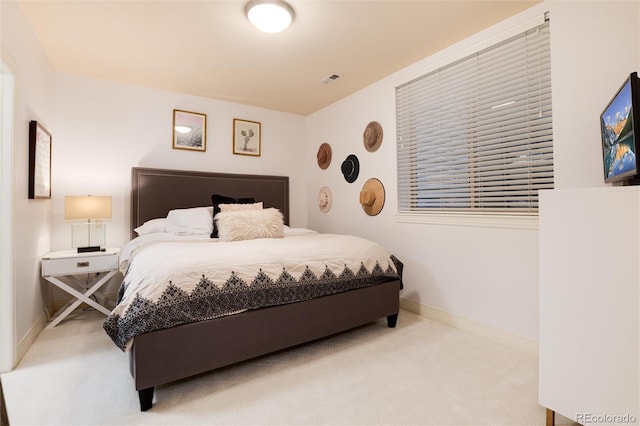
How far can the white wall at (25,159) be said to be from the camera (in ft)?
6.67

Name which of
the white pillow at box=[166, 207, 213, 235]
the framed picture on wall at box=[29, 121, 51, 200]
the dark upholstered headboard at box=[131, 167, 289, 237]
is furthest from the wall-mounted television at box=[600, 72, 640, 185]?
the framed picture on wall at box=[29, 121, 51, 200]

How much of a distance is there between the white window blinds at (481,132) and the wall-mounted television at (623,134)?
22.6 inches

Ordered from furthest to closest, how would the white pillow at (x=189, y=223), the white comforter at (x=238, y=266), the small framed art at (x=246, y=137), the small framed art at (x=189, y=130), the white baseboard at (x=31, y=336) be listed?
the small framed art at (x=246, y=137)
the small framed art at (x=189, y=130)
the white pillow at (x=189, y=223)
the white baseboard at (x=31, y=336)
the white comforter at (x=238, y=266)

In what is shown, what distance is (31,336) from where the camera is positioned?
236cm

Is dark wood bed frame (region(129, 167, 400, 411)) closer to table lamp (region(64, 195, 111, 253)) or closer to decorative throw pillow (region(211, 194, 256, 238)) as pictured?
table lamp (region(64, 195, 111, 253))

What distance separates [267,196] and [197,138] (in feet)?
3.91

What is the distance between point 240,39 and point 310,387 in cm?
271

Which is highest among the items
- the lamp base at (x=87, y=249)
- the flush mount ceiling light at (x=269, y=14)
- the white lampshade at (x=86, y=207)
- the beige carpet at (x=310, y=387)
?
the flush mount ceiling light at (x=269, y=14)

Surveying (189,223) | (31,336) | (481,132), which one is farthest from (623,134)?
(31,336)

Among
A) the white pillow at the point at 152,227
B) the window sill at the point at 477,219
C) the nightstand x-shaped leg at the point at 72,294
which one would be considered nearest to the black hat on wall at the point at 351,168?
the window sill at the point at 477,219

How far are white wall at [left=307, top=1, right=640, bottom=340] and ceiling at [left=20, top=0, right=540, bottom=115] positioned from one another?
1.15 feet

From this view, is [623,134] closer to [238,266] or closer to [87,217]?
[238,266]

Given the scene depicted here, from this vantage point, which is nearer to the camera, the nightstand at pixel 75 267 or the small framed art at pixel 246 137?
the nightstand at pixel 75 267

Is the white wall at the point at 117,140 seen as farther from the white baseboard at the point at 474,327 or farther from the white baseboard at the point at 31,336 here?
the white baseboard at the point at 474,327
